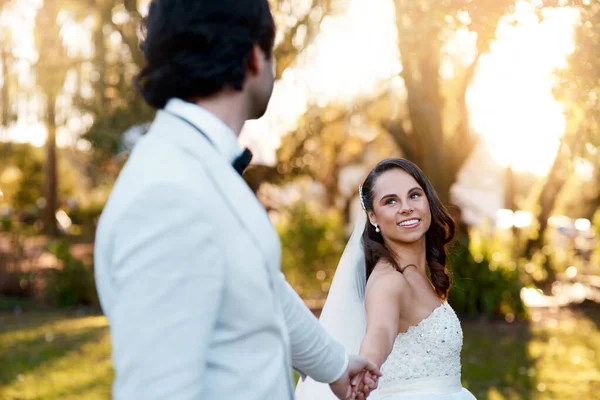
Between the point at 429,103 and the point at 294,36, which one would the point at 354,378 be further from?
the point at 294,36

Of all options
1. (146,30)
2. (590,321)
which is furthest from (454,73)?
(146,30)

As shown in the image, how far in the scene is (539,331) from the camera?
454 inches

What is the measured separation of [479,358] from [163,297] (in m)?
8.71

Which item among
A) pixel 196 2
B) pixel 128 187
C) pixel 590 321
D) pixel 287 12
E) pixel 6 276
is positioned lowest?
pixel 6 276

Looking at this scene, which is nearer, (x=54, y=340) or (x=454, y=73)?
(x=54, y=340)

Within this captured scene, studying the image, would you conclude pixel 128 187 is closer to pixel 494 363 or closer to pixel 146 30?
pixel 146 30

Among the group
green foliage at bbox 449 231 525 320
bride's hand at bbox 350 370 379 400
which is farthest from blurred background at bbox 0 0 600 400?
bride's hand at bbox 350 370 379 400

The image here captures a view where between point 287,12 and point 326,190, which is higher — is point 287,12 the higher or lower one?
the higher one

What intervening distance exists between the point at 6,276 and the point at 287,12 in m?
7.94

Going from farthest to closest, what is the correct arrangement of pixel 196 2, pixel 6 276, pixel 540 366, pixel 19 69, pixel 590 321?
1. pixel 19 69
2. pixel 6 276
3. pixel 590 321
4. pixel 540 366
5. pixel 196 2

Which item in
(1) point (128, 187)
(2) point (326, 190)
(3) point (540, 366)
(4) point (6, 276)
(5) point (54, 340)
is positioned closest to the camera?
(1) point (128, 187)

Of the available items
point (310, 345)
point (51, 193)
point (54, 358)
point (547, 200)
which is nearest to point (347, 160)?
point (547, 200)

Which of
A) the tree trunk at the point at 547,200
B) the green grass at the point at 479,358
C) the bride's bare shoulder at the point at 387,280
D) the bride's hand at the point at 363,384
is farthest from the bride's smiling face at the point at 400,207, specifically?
the tree trunk at the point at 547,200

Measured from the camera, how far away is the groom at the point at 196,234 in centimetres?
147
